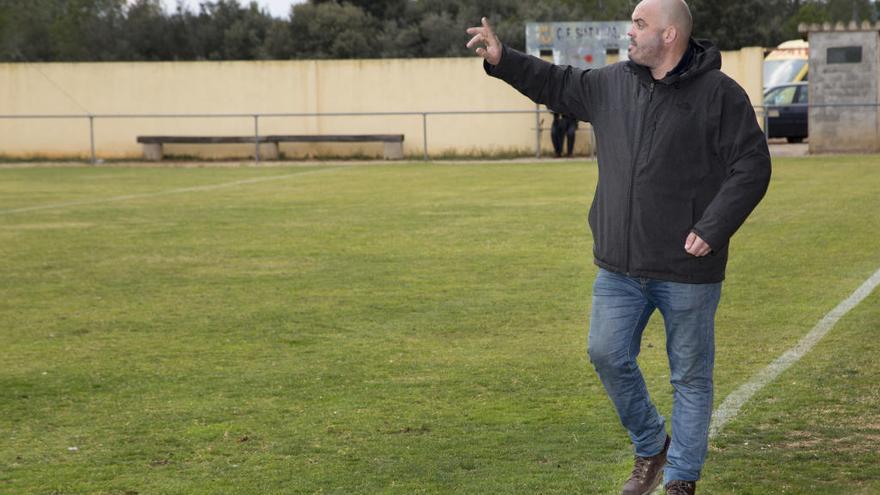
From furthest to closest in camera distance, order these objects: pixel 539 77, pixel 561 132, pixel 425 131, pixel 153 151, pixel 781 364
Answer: pixel 153 151 → pixel 425 131 → pixel 561 132 → pixel 781 364 → pixel 539 77

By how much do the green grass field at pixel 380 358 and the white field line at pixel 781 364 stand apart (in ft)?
0.24

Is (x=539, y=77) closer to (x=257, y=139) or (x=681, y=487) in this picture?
(x=681, y=487)

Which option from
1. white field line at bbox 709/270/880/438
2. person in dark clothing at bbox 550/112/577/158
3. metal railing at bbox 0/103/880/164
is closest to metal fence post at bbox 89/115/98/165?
metal railing at bbox 0/103/880/164

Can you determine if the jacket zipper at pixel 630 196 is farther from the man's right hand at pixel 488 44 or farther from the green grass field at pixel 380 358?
the green grass field at pixel 380 358

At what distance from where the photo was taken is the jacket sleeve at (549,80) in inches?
226

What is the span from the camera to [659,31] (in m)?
5.35

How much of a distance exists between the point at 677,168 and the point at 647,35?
514 mm

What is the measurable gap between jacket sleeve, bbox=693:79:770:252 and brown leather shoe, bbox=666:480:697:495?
0.93m

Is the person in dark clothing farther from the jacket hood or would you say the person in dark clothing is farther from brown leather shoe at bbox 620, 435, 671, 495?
the jacket hood

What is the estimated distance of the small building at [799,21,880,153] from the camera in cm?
3111

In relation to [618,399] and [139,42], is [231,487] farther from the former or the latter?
[139,42]

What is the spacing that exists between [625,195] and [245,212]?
47.3 feet

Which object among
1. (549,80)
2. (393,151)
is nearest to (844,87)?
(393,151)

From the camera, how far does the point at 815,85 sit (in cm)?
3148
